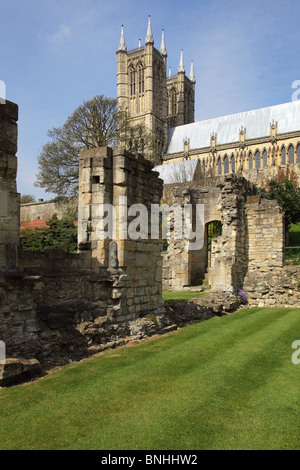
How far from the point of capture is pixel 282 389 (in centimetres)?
564

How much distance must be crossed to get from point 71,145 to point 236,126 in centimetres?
4673

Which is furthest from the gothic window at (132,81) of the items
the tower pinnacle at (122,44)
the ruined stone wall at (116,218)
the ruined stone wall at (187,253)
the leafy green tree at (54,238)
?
the ruined stone wall at (116,218)

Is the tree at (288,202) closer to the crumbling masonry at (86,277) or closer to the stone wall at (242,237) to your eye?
the stone wall at (242,237)

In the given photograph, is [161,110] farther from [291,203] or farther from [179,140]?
[291,203]

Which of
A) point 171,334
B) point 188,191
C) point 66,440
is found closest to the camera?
point 66,440

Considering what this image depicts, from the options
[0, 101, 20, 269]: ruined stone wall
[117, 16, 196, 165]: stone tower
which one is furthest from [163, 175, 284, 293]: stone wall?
[117, 16, 196, 165]: stone tower

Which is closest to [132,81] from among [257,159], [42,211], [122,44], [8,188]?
[122,44]

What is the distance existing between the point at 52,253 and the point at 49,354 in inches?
65.8

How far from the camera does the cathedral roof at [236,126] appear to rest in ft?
214

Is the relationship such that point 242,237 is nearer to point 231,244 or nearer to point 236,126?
point 231,244

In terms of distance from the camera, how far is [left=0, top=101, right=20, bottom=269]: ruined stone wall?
5828 mm

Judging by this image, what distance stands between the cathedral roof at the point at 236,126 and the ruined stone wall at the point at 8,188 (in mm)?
63828

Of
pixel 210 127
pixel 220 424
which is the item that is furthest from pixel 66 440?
pixel 210 127

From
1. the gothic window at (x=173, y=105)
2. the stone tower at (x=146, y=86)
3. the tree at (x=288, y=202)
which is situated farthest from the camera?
the gothic window at (x=173, y=105)
